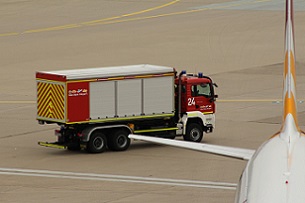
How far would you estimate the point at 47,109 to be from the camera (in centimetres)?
3888

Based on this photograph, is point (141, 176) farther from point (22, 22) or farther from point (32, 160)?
point (22, 22)

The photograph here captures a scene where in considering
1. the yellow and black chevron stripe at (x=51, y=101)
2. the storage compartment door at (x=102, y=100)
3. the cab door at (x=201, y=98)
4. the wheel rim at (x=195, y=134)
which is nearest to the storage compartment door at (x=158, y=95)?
the cab door at (x=201, y=98)

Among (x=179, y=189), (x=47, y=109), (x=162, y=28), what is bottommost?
(x=179, y=189)

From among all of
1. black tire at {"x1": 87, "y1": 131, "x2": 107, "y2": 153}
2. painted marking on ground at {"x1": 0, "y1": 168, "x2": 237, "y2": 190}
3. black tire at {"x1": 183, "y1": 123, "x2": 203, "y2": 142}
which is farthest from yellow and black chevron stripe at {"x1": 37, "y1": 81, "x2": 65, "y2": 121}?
black tire at {"x1": 183, "y1": 123, "x2": 203, "y2": 142}

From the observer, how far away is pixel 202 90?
4125 centimetres

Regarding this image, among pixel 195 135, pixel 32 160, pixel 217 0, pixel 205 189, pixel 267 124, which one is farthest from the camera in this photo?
pixel 217 0

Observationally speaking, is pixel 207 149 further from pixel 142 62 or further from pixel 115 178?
pixel 142 62

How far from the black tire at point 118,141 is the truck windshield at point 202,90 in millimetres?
3737

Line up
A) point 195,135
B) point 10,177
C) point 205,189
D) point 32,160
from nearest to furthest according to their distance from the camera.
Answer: point 205,189 → point 10,177 → point 32,160 → point 195,135

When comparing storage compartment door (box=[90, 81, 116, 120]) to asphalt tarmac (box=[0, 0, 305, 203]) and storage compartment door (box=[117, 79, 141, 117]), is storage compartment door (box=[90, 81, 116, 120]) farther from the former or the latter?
A: asphalt tarmac (box=[0, 0, 305, 203])

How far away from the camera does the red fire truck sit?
126ft

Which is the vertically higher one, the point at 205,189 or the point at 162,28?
the point at 162,28

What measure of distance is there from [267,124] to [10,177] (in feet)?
45.9

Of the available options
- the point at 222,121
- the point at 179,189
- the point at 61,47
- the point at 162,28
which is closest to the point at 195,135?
the point at 222,121
